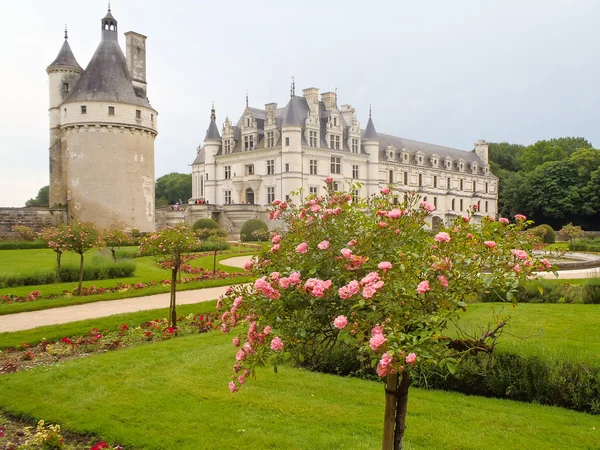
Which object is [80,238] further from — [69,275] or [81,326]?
[81,326]

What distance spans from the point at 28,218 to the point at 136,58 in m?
12.5

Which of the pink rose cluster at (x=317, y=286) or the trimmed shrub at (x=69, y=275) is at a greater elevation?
the pink rose cluster at (x=317, y=286)

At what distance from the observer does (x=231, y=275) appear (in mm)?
18438

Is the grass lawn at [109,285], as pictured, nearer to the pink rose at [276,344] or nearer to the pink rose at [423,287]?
the pink rose at [276,344]

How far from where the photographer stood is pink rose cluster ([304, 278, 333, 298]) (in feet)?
10.5

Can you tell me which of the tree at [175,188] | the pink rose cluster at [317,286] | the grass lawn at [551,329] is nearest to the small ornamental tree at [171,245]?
the grass lawn at [551,329]

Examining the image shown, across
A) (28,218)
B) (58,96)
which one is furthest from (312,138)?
(28,218)

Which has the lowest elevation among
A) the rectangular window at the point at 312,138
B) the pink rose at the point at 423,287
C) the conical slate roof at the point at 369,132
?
the pink rose at the point at 423,287

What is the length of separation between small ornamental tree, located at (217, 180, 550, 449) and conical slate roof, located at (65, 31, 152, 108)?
30590 mm

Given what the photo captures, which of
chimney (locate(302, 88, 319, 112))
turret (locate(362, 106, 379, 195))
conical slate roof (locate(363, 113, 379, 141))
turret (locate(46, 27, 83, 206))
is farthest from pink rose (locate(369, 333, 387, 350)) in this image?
conical slate roof (locate(363, 113, 379, 141))

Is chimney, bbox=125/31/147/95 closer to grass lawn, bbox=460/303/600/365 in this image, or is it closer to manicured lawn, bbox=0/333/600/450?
grass lawn, bbox=460/303/600/365

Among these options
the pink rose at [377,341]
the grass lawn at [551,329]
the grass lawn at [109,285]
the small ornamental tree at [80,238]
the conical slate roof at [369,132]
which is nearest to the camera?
the pink rose at [377,341]

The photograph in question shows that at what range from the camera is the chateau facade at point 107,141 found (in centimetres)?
3138

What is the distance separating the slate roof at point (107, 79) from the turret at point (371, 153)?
20.3m
